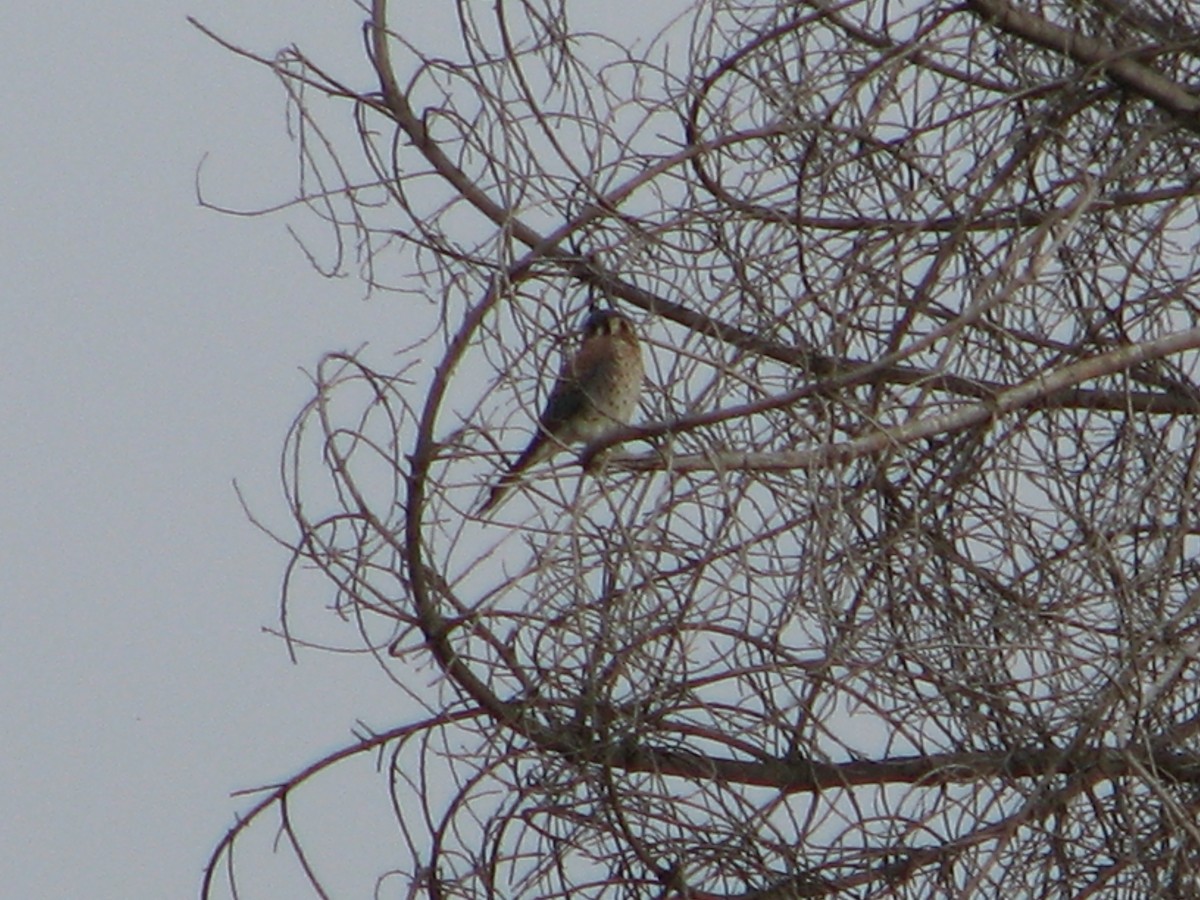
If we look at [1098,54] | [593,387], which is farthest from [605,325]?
[1098,54]

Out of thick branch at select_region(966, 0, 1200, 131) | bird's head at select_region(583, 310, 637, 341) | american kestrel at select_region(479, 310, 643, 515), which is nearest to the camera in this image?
thick branch at select_region(966, 0, 1200, 131)

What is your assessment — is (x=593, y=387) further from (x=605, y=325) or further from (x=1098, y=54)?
(x=1098, y=54)

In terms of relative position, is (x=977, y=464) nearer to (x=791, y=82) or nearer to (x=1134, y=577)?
(x=1134, y=577)

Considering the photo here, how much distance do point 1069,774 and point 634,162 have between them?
1.35m

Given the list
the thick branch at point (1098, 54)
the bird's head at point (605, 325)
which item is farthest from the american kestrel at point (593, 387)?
the thick branch at point (1098, 54)

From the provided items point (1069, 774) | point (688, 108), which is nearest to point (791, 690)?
point (1069, 774)

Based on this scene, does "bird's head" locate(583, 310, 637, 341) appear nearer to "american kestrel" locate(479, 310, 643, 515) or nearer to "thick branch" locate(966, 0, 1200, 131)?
"american kestrel" locate(479, 310, 643, 515)

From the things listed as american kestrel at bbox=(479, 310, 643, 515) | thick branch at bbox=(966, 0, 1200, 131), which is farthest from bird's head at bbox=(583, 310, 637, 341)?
thick branch at bbox=(966, 0, 1200, 131)

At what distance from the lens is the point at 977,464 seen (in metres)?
4.40

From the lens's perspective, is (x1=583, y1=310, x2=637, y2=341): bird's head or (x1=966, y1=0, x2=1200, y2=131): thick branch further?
(x1=583, y1=310, x2=637, y2=341): bird's head

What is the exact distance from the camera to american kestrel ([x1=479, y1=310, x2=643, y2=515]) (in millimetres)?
4426

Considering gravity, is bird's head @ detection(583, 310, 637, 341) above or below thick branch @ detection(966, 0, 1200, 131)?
above

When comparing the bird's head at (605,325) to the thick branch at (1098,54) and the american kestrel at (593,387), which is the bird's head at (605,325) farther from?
the thick branch at (1098,54)

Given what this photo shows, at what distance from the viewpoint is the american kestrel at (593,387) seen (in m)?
4.43
